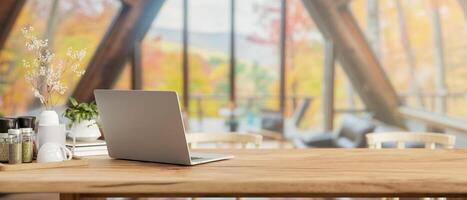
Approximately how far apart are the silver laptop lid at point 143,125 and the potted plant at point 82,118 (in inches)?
6.7

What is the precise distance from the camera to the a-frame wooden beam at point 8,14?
5055mm

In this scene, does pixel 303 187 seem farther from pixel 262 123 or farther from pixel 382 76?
pixel 262 123

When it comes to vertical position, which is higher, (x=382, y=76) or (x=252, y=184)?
(x=382, y=76)

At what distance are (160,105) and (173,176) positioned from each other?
0.22m

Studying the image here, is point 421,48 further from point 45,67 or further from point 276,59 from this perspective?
point 45,67

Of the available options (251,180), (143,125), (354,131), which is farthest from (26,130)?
(354,131)

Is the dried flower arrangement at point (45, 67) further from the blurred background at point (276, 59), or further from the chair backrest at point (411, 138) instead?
the blurred background at point (276, 59)

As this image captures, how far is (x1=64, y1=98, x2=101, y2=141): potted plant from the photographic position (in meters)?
1.90

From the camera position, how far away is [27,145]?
5.48 ft

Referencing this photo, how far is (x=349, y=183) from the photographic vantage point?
143 centimetres

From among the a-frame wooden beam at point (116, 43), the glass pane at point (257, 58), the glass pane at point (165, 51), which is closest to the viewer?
the a-frame wooden beam at point (116, 43)

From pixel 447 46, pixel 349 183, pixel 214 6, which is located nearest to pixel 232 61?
pixel 214 6

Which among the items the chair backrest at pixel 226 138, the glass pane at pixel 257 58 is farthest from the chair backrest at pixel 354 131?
the chair backrest at pixel 226 138

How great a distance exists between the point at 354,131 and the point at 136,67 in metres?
3.17
